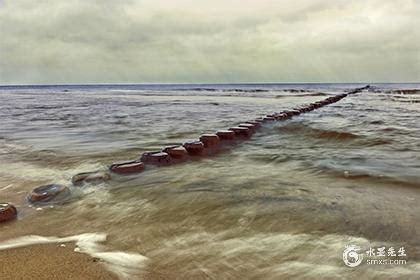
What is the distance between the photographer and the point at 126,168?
14.5ft

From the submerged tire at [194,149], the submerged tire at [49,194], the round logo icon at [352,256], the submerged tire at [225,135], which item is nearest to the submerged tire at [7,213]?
the submerged tire at [49,194]

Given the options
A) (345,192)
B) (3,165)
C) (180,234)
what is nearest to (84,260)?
(180,234)

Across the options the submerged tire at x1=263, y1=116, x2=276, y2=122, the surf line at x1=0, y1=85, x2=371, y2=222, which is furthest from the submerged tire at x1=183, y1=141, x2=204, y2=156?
the submerged tire at x1=263, y1=116, x2=276, y2=122

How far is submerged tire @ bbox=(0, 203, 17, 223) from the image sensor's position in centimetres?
282

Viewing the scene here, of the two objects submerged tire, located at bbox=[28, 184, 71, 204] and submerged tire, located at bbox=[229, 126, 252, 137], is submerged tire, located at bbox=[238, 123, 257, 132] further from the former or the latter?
submerged tire, located at bbox=[28, 184, 71, 204]

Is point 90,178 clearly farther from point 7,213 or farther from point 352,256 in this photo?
point 352,256

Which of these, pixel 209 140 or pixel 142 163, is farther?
pixel 209 140

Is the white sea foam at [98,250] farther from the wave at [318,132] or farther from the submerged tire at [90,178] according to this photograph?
→ the wave at [318,132]

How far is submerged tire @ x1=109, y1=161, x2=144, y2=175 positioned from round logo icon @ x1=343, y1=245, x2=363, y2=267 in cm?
279

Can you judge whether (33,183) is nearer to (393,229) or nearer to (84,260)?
(84,260)

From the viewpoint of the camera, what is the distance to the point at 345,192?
358 centimetres

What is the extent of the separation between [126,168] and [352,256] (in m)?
2.92

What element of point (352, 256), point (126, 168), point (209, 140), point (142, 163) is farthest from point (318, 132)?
point (352, 256)

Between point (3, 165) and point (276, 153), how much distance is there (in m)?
3.90
